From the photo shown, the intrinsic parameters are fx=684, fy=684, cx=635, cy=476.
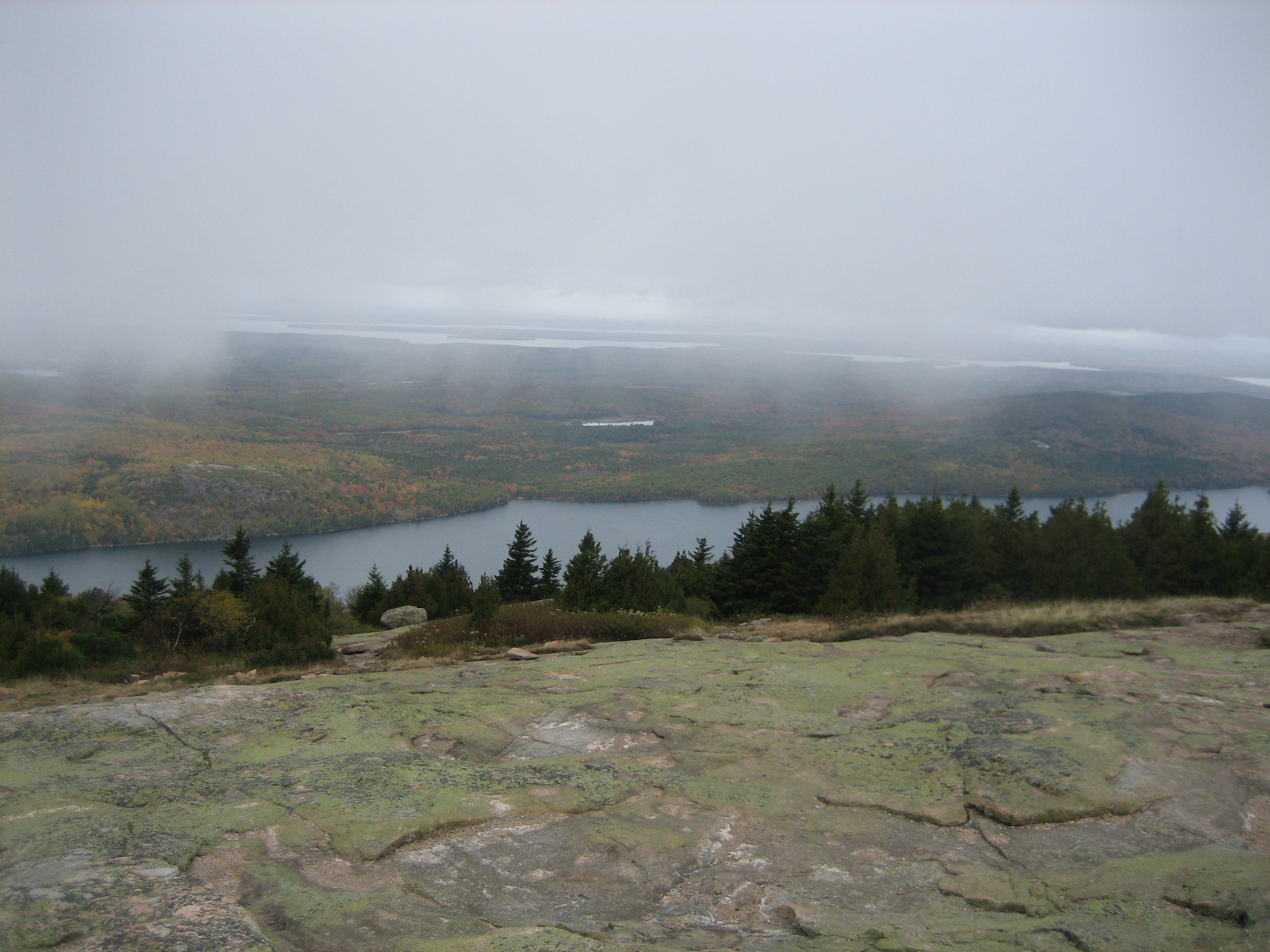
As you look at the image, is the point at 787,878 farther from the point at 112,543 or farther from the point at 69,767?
the point at 112,543

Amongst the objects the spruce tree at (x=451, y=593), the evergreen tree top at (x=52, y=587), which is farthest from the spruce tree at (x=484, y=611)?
the evergreen tree top at (x=52, y=587)

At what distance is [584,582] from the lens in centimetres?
2425

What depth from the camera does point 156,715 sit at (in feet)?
20.8

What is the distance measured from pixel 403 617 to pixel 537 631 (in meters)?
15.9

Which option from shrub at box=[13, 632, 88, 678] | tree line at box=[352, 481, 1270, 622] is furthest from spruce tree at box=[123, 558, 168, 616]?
shrub at box=[13, 632, 88, 678]

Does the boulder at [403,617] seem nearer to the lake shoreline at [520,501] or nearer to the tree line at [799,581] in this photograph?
the tree line at [799,581]

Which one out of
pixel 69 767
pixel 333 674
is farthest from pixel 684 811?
pixel 333 674

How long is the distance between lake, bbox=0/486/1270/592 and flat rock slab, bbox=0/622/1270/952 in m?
70.7

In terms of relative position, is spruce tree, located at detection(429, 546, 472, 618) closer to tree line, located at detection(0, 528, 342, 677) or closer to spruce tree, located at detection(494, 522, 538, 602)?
spruce tree, located at detection(494, 522, 538, 602)

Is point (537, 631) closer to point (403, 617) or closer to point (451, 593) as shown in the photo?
point (403, 617)

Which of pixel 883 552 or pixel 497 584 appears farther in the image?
pixel 497 584

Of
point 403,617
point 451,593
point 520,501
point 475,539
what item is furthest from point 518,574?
point 520,501

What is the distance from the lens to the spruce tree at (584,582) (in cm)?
2295

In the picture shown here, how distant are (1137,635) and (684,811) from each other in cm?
1000
